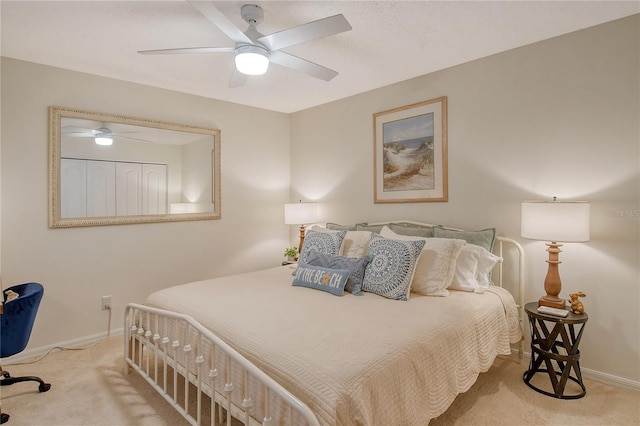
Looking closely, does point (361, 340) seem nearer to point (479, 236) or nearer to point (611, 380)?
point (479, 236)

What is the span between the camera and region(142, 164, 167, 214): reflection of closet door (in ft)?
11.4

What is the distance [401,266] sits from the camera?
95.0 inches

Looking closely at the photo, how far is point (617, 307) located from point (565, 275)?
0.34m

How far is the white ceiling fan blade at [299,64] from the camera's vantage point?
2.27 m

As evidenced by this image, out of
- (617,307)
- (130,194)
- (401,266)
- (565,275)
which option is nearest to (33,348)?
(130,194)

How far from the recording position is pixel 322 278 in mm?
2545

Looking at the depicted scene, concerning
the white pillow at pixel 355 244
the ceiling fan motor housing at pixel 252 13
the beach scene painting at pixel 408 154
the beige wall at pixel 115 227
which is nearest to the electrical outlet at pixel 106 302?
the beige wall at pixel 115 227

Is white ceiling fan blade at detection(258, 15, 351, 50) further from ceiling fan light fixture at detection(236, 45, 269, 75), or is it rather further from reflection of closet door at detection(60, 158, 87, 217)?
reflection of closet door at detection(60, 158, 87, 217)

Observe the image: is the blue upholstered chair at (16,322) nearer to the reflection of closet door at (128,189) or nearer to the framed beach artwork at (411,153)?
the reflection of closet door at (128,189)

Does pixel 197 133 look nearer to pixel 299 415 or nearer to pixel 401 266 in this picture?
pixel 401 266

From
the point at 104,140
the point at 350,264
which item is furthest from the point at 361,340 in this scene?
the point at 104,140

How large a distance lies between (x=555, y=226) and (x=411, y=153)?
150 cm

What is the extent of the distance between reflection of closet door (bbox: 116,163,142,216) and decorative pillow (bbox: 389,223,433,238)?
2525mm

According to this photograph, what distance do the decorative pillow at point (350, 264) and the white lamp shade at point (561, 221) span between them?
1.17m
